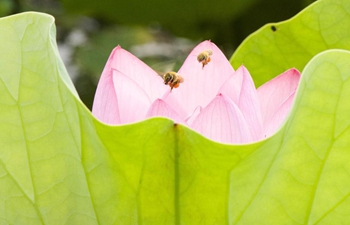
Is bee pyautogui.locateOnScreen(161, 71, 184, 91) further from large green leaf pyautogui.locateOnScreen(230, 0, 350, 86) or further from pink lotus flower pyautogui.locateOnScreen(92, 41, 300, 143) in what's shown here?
large green leaf pyautogui.locateOnScreen(230, 0, 350, 86)

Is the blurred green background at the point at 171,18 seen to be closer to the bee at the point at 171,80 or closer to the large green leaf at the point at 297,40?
the large green leaf at the point at 297,40

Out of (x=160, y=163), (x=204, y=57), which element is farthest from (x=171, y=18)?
(x=160, y=163)

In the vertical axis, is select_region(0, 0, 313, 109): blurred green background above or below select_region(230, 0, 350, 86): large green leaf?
below

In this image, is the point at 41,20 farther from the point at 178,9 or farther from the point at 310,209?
the point at 178,9

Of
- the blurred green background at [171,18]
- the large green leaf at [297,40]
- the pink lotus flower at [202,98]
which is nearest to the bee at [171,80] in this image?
the pink lotus flower at [202,98]

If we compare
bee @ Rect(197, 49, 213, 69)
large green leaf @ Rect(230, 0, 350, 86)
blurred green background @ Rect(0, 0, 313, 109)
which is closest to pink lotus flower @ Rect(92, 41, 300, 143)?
bee @ Rect(197, 49, 213, 69)

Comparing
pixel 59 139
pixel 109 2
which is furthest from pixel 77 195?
pixel 109 2
